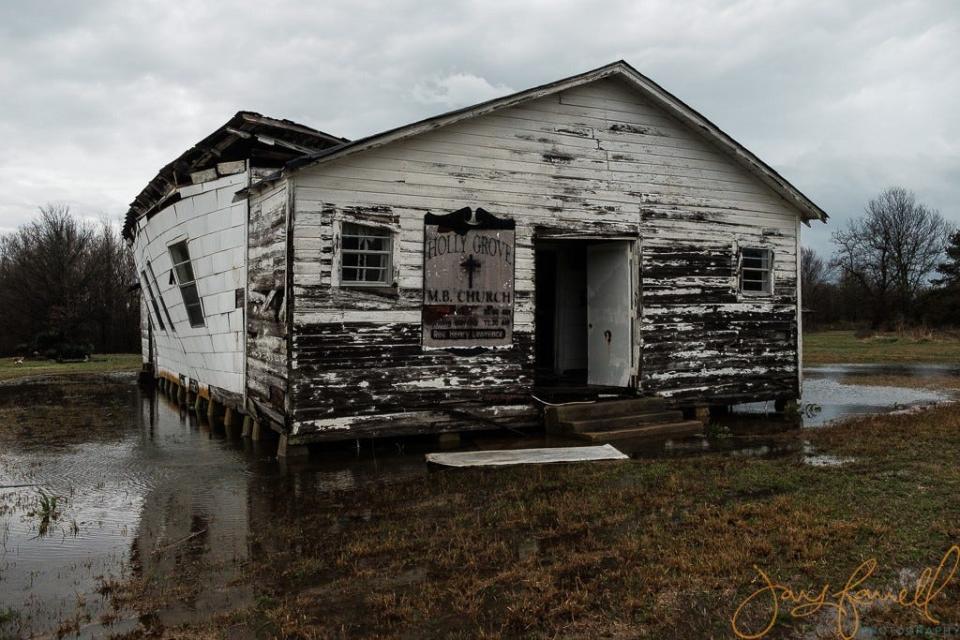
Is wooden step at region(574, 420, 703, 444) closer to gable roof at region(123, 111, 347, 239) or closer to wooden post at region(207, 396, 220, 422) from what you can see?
gable roof at region(123, 111, 347, 239)

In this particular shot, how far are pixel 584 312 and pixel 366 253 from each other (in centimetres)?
571

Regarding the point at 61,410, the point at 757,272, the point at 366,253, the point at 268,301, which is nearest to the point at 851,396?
the point at 757,272

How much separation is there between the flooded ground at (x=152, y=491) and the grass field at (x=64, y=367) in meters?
11.3

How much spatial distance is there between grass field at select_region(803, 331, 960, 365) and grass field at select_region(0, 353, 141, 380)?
25740 mm

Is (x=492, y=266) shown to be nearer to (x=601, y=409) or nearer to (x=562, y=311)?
(x=601, y=409)

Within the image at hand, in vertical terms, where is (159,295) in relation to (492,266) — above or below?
below

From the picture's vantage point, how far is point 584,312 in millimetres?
14273

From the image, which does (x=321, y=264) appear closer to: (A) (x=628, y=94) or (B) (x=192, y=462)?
(B) (x=192, y=462)

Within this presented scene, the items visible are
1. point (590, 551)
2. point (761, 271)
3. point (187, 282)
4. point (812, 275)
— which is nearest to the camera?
point (590, 551)

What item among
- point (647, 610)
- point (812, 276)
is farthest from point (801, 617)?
point (812, 276)

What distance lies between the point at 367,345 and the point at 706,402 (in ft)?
19.9

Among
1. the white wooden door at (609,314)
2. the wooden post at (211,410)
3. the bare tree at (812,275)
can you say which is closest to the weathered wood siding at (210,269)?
the wooden post at (211,410)

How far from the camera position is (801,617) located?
4.17m

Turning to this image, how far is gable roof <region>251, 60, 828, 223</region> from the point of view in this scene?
9.55m
